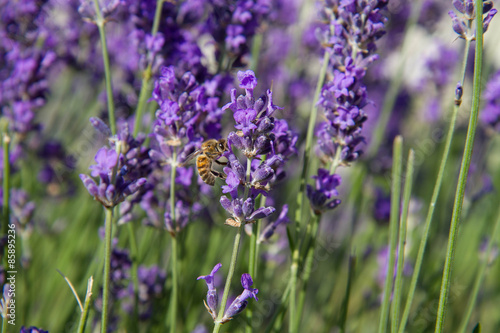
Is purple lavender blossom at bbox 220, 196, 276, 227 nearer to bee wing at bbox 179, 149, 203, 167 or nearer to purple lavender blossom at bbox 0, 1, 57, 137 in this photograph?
bee wing at bbox 179, 149, 203, 167

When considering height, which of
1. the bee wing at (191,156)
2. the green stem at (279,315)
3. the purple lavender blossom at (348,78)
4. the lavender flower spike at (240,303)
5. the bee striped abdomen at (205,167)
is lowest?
the green stem at (279,315)

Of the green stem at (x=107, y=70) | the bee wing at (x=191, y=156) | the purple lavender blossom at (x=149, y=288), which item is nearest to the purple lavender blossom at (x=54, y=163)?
the purple lavender blossom at (x=149, y=288)

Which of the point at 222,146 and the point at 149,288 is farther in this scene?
the point at 149,288

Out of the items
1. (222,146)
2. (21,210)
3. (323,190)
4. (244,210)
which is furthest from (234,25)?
(21,210)

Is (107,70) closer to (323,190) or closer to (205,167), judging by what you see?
(205,167)

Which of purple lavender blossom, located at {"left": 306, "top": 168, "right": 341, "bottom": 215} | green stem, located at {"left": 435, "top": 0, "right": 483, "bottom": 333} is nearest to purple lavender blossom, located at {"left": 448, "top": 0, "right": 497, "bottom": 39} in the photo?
green stem, located at {"left": 435, "top": 0, "right": 483, "bottom": 333}

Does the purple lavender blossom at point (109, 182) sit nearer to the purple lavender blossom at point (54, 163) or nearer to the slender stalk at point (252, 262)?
the slender stalk at point (252, 262)

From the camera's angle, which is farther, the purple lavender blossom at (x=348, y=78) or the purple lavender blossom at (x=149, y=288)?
the purple lavender blossom at (x=149, y=288)

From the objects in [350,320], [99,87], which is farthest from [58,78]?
[350,320]
